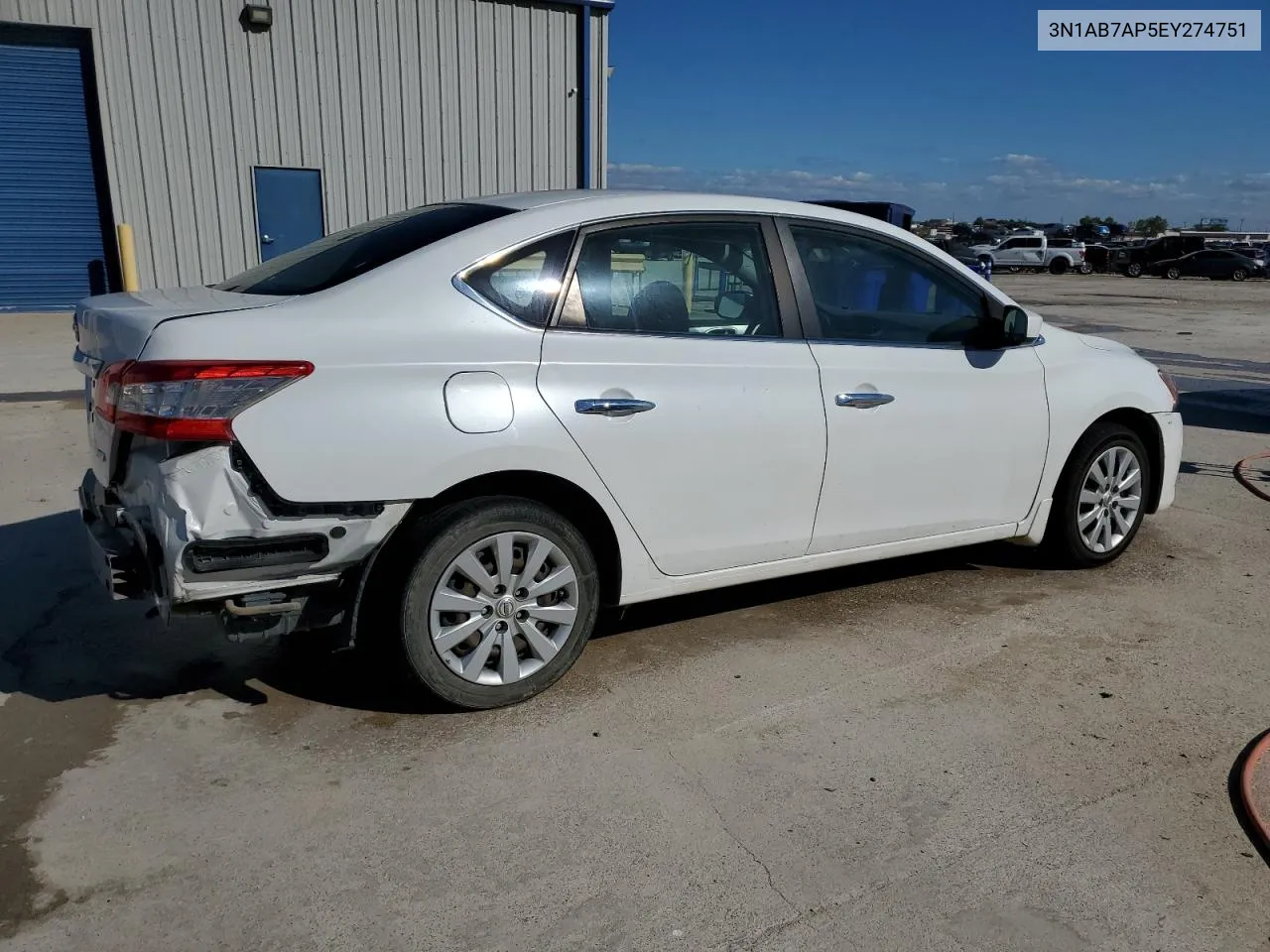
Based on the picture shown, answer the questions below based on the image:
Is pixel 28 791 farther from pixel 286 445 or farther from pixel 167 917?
pixel 286 445

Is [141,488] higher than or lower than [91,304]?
lower

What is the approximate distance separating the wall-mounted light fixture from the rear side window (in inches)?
501

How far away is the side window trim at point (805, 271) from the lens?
158 inches

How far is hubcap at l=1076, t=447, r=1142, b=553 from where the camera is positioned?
4.89 m

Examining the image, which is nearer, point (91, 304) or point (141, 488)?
point (141, 488)

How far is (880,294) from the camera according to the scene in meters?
4.33

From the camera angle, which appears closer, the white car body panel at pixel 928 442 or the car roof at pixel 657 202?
the car roof at pixel 657 202

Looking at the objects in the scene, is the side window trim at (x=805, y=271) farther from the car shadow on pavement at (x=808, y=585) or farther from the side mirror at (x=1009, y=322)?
the car shadow on pavement at (x=808, y=585)

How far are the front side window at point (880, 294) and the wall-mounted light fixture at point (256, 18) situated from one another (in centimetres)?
1260

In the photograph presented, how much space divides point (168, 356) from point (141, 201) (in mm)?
13252

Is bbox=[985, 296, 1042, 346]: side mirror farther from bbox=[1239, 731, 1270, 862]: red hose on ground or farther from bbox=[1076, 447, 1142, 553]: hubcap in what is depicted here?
bbox=[1239, 731, 1270, 862]: red hose on ground

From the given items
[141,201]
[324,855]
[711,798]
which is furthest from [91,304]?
[141,201]

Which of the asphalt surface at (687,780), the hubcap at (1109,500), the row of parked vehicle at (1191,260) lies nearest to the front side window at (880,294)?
the asphalt surface at (687,780)

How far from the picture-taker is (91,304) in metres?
3.60
